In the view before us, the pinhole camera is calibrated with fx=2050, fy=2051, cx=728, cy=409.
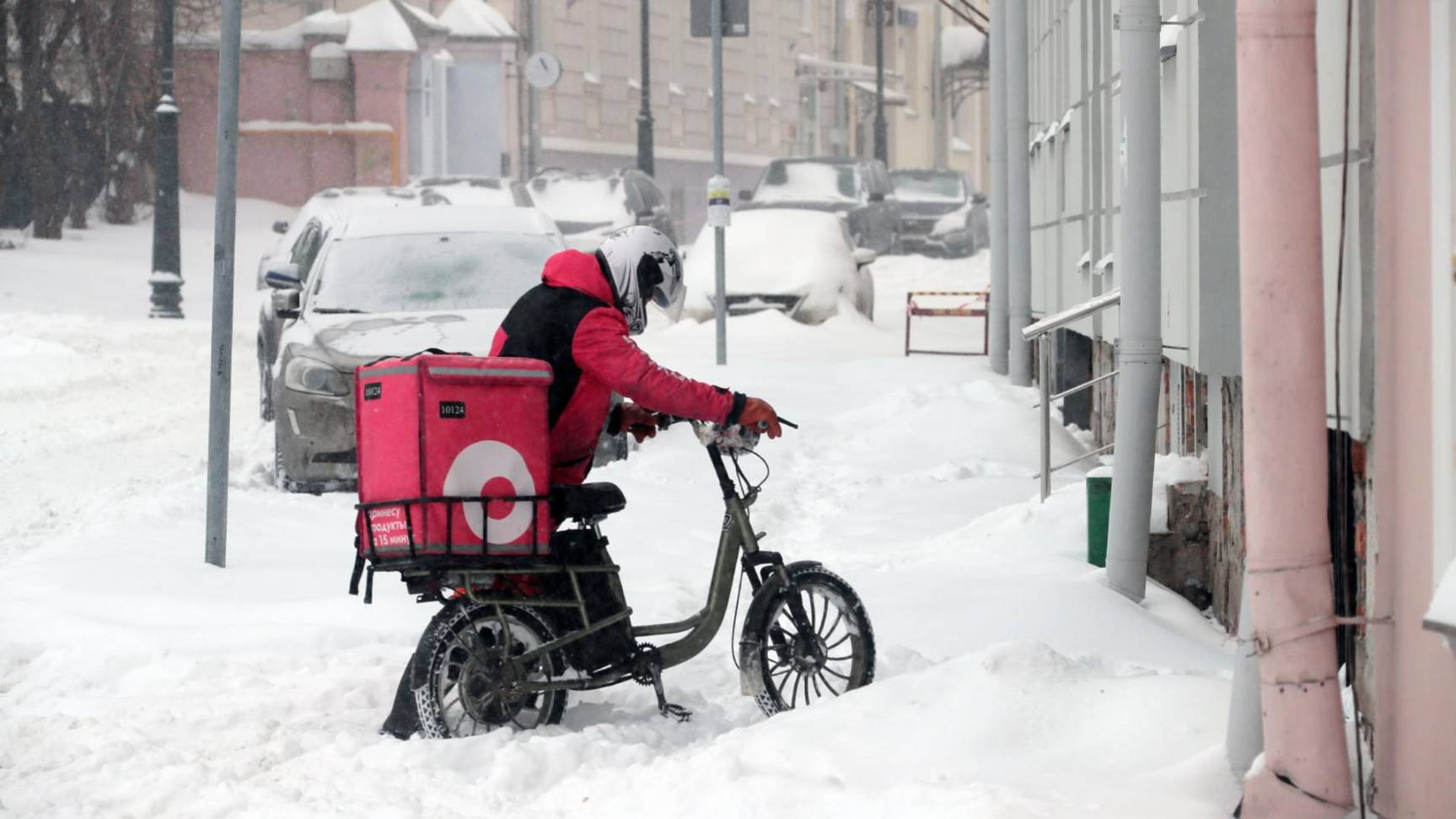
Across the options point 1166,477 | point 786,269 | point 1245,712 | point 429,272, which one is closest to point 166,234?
point 786,269

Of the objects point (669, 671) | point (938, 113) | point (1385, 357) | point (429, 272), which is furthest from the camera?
point (938, 113)

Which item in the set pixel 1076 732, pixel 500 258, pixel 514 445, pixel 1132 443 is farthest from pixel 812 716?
pixel 500 258

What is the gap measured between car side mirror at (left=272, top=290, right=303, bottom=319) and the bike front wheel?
5.78 meters

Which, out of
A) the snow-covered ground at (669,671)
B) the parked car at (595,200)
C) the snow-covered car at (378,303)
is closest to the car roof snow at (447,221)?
the snow-covered car at (378,303)

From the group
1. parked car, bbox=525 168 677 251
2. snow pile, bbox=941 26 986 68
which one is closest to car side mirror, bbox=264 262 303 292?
parked car, bbox=525 168 677 251

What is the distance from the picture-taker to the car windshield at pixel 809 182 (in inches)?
1236

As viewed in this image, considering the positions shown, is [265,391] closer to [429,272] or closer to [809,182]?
[429,272]

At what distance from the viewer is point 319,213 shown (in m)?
16.7

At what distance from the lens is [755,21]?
58219mm

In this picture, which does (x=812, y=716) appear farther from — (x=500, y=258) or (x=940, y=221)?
(x=940, y=221)

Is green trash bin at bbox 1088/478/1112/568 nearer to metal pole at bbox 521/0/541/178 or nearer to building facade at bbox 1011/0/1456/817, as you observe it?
building facade at bbox 1011/0/1456/817

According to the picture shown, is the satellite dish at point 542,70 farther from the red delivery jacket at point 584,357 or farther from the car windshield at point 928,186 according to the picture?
the red delivery jacket at point 584,357

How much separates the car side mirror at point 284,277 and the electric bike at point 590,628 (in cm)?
556

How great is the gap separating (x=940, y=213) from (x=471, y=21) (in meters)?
11.6
